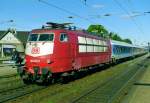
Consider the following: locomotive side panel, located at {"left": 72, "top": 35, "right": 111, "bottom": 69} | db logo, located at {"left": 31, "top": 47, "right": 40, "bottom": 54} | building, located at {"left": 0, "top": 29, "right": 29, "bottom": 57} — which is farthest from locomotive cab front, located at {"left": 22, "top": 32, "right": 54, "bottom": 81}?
building, located at {"left": 0, "top": 29, "right": 29, "bottom": 57}

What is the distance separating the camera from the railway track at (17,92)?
14.8 metres

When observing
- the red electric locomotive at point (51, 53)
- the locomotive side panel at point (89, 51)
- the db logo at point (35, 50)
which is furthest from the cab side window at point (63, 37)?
the locomotive side panel at point (89, 51)

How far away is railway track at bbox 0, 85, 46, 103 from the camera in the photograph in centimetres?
1483

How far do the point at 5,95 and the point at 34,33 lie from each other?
544cm

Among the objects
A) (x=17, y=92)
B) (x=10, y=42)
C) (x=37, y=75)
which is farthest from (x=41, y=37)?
(x=10, y=42)

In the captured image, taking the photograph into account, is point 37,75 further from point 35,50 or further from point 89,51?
point 89,51

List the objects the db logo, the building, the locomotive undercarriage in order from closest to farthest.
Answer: the locomotive undercarriage < the db logo < the building

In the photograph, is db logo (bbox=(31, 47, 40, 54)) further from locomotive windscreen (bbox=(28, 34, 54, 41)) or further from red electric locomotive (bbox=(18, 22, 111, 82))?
locomotive windscreen (bbox=(28, 34, 54, 41))

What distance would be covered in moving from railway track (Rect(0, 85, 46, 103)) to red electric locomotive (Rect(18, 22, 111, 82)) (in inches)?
22.5

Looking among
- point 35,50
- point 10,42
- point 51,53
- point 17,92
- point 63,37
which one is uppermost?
point 10,42

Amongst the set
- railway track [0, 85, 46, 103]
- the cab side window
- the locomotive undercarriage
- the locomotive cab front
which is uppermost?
the cab side window

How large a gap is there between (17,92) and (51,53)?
10.2 feet

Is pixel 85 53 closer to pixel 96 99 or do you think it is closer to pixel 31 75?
pixel 31 75

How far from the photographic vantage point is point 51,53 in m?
18.7
